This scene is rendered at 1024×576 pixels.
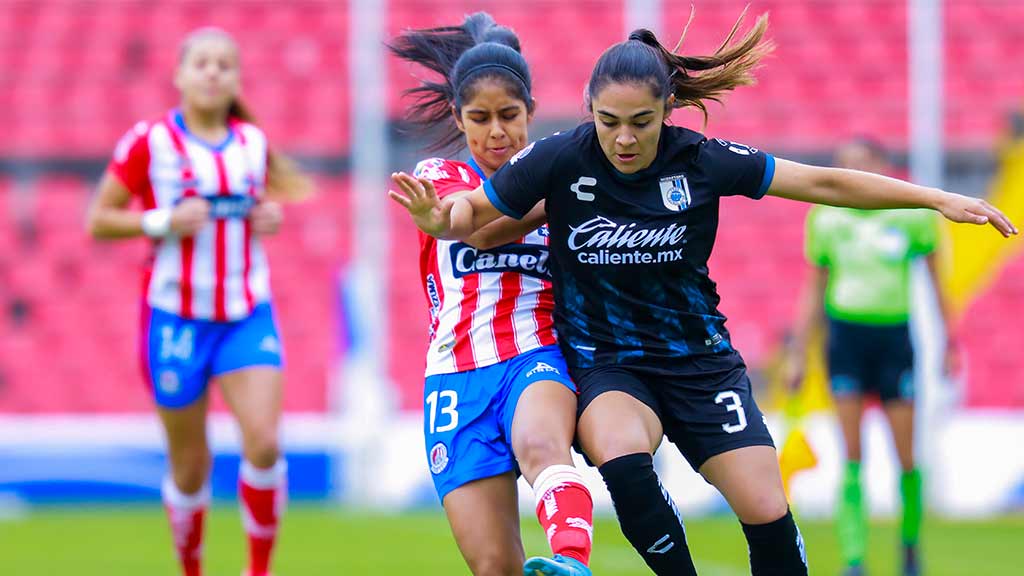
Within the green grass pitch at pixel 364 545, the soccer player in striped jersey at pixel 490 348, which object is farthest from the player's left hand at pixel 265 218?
the green grass pitch at pixel 364 545

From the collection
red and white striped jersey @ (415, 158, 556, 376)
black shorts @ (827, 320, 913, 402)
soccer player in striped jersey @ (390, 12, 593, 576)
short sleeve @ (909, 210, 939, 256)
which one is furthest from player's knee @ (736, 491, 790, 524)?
short sleeve @ (909, 210, 939, 256)

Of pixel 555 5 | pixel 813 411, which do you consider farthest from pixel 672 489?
pixel 555 5

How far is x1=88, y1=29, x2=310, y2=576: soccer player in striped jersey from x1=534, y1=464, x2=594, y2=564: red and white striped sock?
223 centimetres

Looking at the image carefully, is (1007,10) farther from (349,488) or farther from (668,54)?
(668,54)

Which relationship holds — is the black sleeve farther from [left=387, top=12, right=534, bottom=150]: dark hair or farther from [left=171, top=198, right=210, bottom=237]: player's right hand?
[left=171, top=198, right=210, bottom=237]: player's right hand

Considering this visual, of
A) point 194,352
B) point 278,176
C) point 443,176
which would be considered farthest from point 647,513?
point 278,176

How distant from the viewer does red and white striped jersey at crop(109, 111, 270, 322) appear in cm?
628

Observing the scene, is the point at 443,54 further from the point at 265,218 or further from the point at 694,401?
the point at 694,401

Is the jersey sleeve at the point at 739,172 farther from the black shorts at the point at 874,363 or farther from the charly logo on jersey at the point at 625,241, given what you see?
the black shorts at the point at 874,363

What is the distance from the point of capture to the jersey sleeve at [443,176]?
4699 mm

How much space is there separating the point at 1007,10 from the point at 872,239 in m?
7.70

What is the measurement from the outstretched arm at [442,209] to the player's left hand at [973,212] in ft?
4.38

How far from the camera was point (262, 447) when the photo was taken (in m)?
6.13

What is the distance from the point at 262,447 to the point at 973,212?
3145 millimetres
